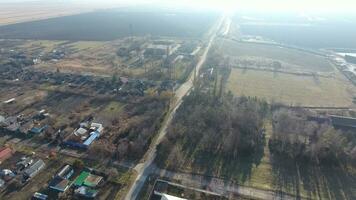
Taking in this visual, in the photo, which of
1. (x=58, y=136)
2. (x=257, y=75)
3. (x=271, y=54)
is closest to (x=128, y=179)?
(x=58, y=136)

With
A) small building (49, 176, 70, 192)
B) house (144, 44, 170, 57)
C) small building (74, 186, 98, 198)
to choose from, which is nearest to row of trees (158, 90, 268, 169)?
small building (74, 186, 98, 198)

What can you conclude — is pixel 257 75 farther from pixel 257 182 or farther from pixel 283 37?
pixel 283 37

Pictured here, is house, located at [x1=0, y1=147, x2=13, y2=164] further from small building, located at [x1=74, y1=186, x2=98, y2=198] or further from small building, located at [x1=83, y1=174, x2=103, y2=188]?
small building, located at [x1=74, y1=186, x2=98, y2=198]

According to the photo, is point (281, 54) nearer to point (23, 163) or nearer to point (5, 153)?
point (23, 163)

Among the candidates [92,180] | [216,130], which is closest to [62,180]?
[92,180]

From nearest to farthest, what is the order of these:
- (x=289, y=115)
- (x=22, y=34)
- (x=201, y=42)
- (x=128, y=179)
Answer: (x=128, y=179) → (x=289, y=115) → (x=201, y=42) → (x=22, y=34)

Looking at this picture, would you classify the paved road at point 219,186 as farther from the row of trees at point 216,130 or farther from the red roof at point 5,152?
the red roof at point 5,152
